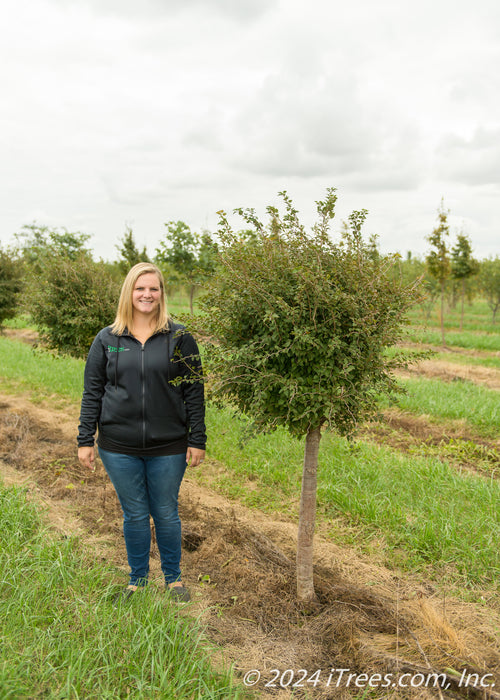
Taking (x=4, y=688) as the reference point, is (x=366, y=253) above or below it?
above

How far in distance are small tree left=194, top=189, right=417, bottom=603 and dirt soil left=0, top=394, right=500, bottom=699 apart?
1308 mm

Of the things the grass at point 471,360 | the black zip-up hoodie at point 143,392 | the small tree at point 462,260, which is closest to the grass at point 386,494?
the black zip-up hoodie at point 143,392

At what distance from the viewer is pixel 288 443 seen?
6363mm

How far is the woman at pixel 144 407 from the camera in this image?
3.04m

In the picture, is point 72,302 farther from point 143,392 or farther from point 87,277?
point 143,392

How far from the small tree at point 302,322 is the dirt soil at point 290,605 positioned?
4.29 feet

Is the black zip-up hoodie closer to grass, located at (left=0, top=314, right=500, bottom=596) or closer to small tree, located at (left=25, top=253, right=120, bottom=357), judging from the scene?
grass, located at (left=0, top=314, right=500, bottom=596)

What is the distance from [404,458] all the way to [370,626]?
10.6 feet

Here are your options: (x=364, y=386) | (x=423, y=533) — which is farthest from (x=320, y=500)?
(x=364, y=386)

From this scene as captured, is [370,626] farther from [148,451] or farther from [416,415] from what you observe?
[416,415]

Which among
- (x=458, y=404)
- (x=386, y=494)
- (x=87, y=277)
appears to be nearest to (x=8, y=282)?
(x=87, y=277)

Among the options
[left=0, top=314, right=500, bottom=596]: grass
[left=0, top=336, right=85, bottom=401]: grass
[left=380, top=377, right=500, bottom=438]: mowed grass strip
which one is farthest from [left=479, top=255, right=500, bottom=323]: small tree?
[left=0, top=336, right=85, bottom=401]: grass

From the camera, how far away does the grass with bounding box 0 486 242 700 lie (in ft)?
7.33

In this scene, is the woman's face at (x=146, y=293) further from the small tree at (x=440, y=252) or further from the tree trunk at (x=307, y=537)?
the small tree at (x=440, y=252)
